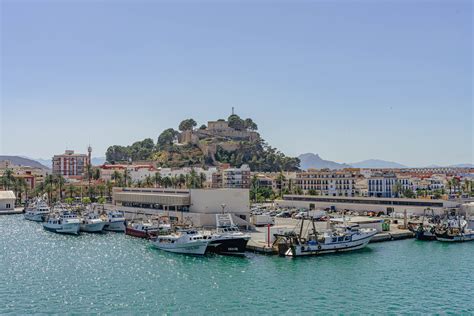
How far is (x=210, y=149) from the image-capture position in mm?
151750

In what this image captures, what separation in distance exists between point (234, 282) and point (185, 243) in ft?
37.0

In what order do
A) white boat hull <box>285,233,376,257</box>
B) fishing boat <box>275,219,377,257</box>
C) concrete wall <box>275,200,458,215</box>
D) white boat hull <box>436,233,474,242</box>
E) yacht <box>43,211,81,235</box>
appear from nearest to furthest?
white boat hull <box>285,233,376,257</box>
fishing boat <box>275,219,377,257</box>
white boat hull <box>436,233,474,242</box>
yacht <box>43,211,81,235</box>
concrete wall <box>275,200,458,215</box>

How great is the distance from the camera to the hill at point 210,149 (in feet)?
489

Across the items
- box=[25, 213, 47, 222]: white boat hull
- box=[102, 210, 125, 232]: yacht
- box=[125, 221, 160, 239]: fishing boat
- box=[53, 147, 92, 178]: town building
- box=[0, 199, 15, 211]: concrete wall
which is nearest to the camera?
box=[125, 221, 160, 239]: fishing boat

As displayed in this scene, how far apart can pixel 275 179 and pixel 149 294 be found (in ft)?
294

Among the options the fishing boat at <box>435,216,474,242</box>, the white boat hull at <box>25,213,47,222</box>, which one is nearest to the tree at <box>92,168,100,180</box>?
the white boat hull at <box>25,213,47,222</box>

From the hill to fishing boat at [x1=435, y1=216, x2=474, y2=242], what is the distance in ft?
312

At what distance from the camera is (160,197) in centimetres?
6231

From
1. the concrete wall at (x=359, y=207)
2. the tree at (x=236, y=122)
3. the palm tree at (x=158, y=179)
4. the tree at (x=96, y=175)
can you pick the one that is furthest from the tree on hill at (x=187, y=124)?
the concrete wall at (x=359, y=207)

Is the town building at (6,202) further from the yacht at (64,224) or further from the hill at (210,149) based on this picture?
the hill at (210,149)

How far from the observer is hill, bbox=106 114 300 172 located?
149m

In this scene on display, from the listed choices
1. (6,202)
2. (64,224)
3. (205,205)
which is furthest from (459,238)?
(6,202)

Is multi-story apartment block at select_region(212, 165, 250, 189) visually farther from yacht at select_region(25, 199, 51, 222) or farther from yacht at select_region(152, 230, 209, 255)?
yacht at select_region(152, 230, 209, 255)

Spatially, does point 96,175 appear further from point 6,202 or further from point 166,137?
point 166,137
